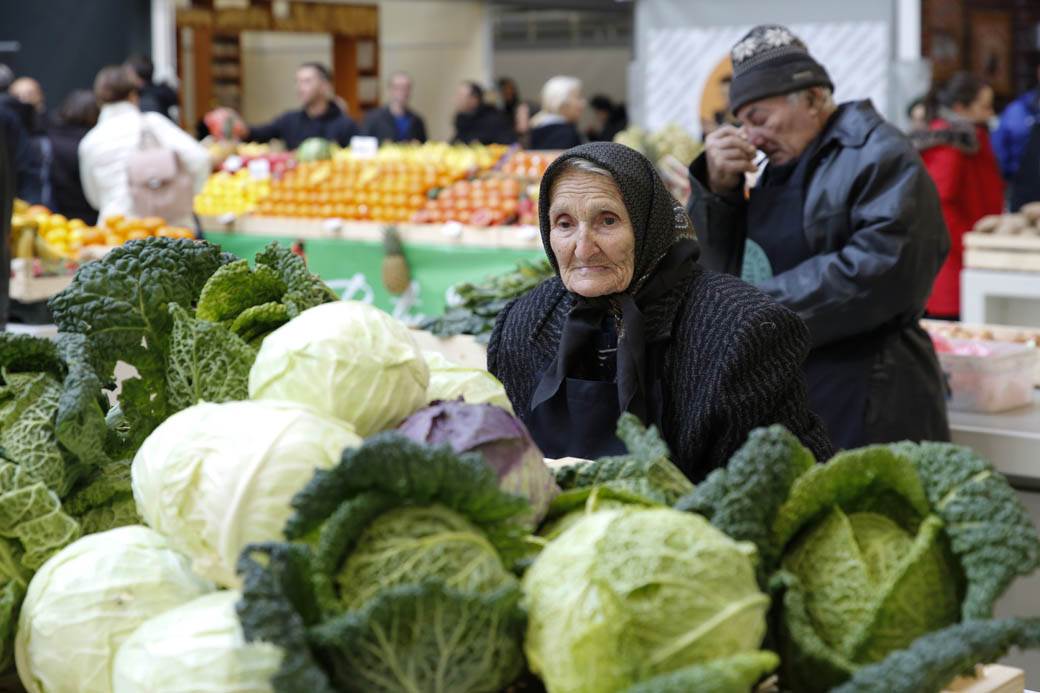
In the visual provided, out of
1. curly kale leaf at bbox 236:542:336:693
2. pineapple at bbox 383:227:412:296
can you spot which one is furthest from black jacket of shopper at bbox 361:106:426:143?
curly kale leaf at bbox 236:542:336:693

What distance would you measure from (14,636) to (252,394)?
38 cm

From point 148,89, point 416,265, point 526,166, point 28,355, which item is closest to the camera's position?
point 28,355

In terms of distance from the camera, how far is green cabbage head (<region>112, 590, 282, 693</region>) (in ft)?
3.97

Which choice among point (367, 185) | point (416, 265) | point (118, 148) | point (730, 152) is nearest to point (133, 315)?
point (730, 152)

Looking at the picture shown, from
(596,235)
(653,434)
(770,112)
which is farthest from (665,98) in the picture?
(653,434)

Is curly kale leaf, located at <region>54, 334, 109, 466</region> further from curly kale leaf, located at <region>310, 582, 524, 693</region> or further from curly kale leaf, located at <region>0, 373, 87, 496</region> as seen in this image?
curly kale leaf, located at <region>310, 582, 524, 693</region>

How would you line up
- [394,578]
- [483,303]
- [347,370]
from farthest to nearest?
[483,303] < [347,370] < [394,578]

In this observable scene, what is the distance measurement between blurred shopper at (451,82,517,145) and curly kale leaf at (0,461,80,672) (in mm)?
11234

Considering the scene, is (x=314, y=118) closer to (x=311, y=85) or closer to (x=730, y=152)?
(x=311, y=85)

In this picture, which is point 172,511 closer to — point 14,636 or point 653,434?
point 14,636

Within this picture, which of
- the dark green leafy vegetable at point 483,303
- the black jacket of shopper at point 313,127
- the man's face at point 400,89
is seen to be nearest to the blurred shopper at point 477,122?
the man's face at point 400,89

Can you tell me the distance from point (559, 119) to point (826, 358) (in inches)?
304

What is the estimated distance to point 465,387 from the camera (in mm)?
1611

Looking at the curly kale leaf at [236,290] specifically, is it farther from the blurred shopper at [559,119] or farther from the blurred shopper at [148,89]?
the blurred shopper at [148,89]
